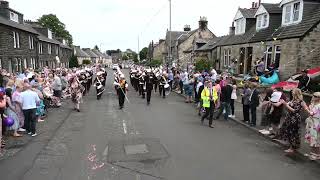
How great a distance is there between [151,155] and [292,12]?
54.4 feet

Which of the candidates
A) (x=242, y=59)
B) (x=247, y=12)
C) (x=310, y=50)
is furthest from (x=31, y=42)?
(x=310, y=50)

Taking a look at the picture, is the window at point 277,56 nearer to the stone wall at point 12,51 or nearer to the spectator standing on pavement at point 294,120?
the spectator standing on pavement at point 294,120

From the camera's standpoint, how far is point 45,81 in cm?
1542

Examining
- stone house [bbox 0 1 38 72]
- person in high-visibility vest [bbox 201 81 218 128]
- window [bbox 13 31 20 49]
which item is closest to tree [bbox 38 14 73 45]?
stone house [bbox 0 1 38 72]

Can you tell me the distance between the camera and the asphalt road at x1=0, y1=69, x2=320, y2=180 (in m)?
6.65

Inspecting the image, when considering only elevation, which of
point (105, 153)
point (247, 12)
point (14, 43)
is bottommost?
point (105, 153)

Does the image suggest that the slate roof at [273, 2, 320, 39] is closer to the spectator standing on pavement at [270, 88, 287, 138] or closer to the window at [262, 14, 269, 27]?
the window at [262, 14, 269, 27]

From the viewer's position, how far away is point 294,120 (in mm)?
8180

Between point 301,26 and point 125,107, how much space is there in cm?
1193

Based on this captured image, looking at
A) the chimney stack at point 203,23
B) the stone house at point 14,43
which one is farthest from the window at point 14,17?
the chimney stack at point 203,23

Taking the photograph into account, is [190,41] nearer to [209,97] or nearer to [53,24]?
[53,24]

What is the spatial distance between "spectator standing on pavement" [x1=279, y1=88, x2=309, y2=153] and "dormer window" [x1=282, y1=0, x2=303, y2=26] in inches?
506

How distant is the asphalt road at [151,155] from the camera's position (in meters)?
6.65

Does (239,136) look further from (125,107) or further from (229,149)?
(125,107)
